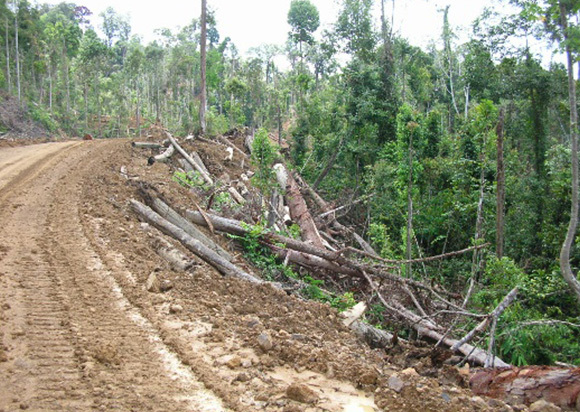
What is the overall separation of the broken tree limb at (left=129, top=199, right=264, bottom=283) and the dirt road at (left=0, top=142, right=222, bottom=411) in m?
1.28

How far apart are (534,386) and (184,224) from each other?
240 inches

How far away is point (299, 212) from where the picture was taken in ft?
42.0

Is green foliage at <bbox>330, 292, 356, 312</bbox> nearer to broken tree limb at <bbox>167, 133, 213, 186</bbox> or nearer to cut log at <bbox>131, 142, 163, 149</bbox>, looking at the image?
broken tree limb at <bbox>167, 133, 213, 186</bbox>

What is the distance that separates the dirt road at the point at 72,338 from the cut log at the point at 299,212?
18.1ft

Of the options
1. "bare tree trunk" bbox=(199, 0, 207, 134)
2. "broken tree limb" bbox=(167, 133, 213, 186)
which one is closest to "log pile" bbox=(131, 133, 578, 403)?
"broken tree limb" bbox=(167, 133, 213, 186)

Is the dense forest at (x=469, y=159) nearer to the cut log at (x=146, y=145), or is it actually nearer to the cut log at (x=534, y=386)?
the cut log at (x=534, y=386)

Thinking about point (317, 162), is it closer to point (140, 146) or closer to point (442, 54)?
point (140, 146)

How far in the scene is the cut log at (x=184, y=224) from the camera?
8.16 m

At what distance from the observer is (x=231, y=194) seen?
1301 centimetres

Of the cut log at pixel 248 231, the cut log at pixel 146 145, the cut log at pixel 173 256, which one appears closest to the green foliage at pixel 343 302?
the cut log at pixel 248 231

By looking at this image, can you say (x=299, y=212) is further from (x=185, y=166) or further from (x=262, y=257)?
(x=185, y=166)

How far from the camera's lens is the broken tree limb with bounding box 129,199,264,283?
738cm

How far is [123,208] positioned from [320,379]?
20.2 ft

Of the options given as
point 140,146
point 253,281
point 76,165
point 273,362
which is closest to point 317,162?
point 140,146
